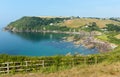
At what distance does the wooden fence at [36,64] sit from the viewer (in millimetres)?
35609

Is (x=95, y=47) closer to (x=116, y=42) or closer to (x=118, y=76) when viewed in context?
(x=116, y=42)

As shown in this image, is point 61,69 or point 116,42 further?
point 116,42

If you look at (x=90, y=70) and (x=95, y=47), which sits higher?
(x=90, y=70)

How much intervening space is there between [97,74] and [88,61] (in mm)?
12135

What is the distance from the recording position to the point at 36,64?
37.8 metres

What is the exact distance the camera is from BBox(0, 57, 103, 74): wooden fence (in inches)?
1402

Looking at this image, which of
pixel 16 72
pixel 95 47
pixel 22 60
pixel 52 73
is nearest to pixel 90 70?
pixel 52 73

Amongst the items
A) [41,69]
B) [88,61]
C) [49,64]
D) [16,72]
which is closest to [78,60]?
[88,61]

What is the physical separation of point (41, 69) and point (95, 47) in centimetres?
13496

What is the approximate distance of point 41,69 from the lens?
36094mm

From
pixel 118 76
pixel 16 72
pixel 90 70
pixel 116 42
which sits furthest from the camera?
pixel 116 42

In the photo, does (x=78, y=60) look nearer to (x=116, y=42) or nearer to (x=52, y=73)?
(x=52, y=73)

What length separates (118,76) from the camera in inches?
1187

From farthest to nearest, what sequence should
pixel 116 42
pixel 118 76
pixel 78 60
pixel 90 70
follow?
pixel 116 42, pixel 78 60, pixel 90 70, pixel 118 76
